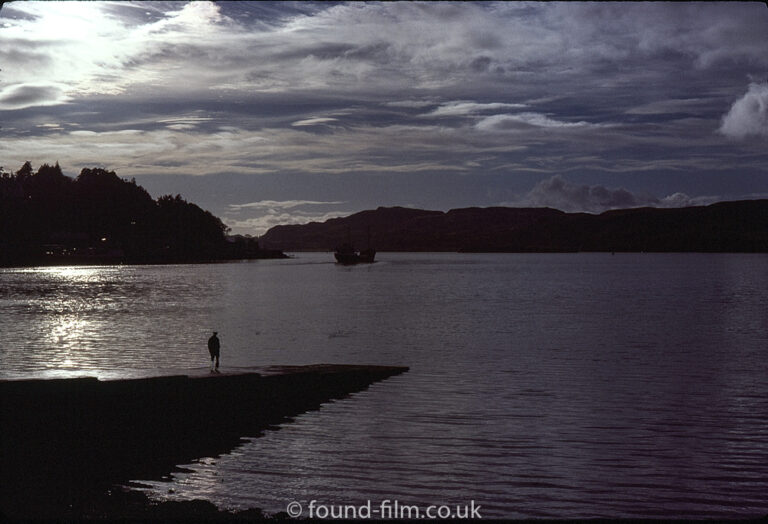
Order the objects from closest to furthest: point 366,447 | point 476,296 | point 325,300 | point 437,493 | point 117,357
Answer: point 437,493, point 366,447, point 117,357, point 325,300, point 476,296

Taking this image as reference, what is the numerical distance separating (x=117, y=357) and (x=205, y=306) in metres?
43.5

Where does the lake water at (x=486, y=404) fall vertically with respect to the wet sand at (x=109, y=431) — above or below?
below

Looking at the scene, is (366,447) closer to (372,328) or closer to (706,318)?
(372,328)

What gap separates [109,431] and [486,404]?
14.3m

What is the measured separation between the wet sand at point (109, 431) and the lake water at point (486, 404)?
1.21 m

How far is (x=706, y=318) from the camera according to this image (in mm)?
72938

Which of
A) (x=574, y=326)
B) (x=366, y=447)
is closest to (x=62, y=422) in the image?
(x=366, y=447)

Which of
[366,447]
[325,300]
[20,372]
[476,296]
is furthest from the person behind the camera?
[476,296]

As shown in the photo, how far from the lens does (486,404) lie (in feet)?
93.7

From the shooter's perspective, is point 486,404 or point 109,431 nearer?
point 109,431

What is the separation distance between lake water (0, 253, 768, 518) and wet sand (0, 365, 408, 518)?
1.21 meters

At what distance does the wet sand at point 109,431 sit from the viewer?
1536cm

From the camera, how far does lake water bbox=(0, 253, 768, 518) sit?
17.6 meters

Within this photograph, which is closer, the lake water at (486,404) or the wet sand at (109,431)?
the wet sand at (109,431)
